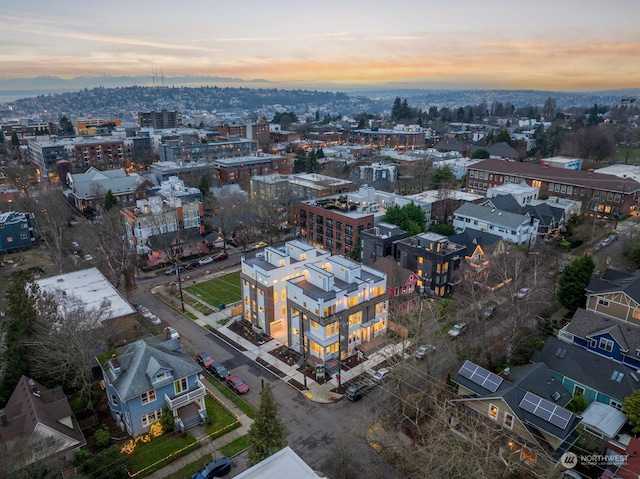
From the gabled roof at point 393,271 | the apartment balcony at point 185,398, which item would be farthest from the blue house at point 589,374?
the apartment balcony at point 185,398

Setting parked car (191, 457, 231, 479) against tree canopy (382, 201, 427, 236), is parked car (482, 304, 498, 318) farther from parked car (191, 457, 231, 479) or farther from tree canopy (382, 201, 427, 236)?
parked car (191, 457, 231, 479)

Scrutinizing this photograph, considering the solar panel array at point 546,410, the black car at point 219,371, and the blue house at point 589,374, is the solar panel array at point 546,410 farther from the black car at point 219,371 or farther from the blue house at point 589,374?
the black car at point 219,371

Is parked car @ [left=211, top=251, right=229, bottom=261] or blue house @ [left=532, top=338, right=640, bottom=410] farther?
parked car @ [left=211, top=251, right=229, bottom=261]

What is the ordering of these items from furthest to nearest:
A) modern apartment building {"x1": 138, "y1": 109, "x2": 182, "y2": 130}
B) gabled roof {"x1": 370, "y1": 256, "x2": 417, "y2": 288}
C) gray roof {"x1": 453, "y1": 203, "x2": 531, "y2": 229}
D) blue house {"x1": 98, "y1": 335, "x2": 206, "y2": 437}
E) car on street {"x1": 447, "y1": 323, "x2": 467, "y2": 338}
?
modern apartment building {"x1": 138, "y1": 109, "x2": 182, "y2": 130}, gray roof {"x1": 453, "y1": 203, "x2": 531, "y2": 229}, gabled roof {"x1": 370, "y1": 256, "x2": 417, "y2": 288}, car on street {"x1": 447, "y1": 323, "x2": 467, "y2": 338}, blue house {"x1": 98, "y1": 335, "x2": 206, "y2": 437}

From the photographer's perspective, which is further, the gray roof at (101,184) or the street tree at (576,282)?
the gray roof at (101,184)

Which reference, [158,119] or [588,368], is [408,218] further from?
[158,119]

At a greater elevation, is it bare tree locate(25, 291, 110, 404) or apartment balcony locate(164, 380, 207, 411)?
bare tree locate(25, 291, 110, 404)

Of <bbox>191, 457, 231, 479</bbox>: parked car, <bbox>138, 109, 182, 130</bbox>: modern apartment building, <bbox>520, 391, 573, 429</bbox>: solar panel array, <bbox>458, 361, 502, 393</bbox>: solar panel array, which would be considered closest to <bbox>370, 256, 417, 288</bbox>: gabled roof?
<bbox>458, 361, 502, 393</bbox>: solar panel array
